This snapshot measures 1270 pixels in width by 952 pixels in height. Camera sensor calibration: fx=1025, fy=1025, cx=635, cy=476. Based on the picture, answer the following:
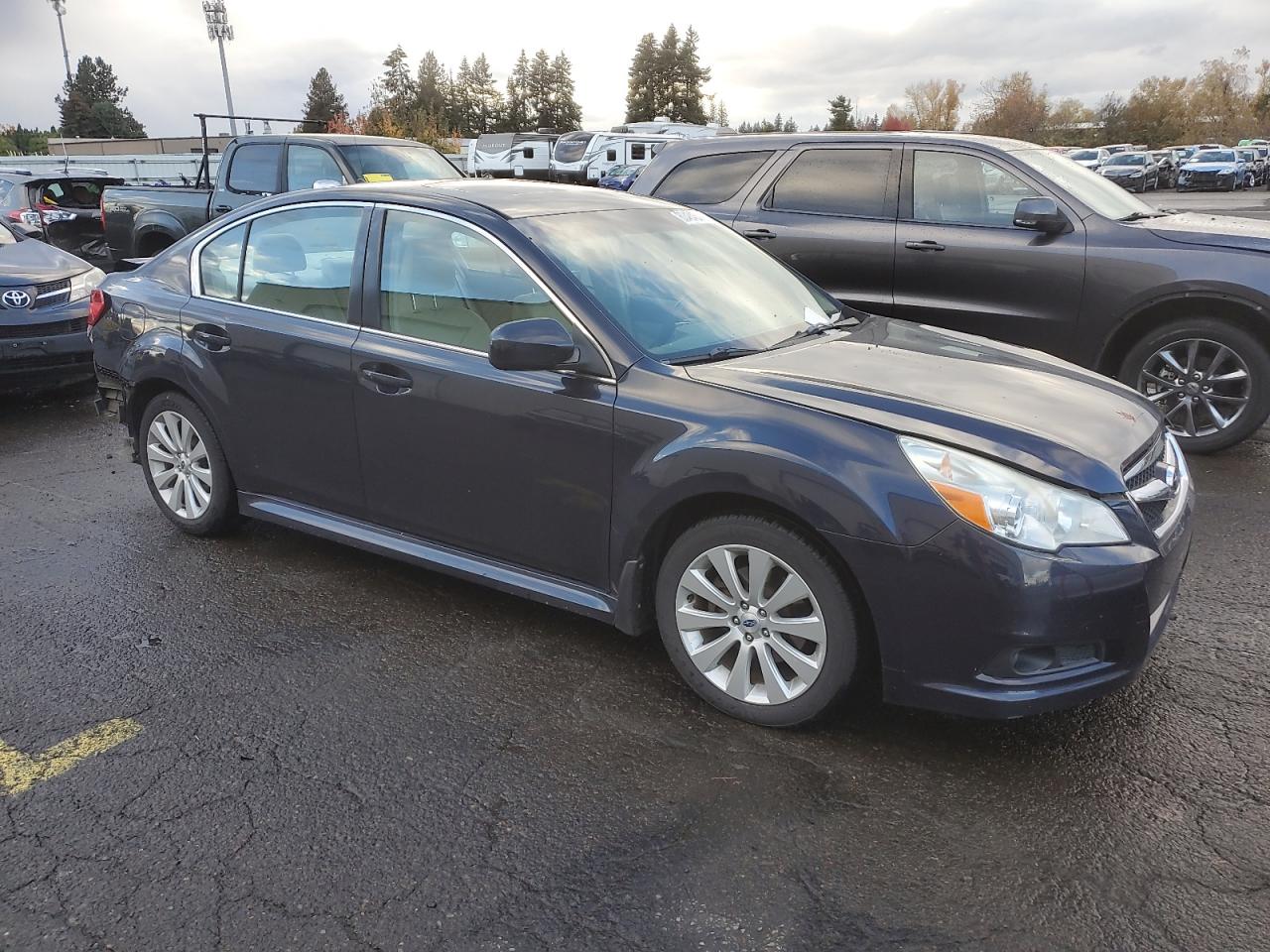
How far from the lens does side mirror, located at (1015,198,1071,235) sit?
19.9 ft

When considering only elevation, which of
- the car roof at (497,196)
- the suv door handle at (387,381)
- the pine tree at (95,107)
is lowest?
the suv door handle at (387,381)

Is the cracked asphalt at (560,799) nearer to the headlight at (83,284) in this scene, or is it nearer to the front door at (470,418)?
the front door at (470,418)

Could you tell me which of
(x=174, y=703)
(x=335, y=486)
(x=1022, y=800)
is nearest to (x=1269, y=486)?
(x=1022, y=800)

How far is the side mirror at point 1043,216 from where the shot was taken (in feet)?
19.9

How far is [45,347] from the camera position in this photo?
7.52 m

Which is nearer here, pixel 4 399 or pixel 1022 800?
pixel 1022 800

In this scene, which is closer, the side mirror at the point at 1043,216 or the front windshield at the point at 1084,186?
the side mirror at the point at 1043,216

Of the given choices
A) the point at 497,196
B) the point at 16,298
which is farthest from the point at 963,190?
the point at 16,298

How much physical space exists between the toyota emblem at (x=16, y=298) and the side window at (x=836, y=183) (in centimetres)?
546

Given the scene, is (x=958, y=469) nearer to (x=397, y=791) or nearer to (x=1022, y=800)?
(x=1022, y=800)

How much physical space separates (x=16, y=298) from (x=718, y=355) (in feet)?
20.6

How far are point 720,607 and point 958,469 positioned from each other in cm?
84

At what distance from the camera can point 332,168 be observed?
10.8m

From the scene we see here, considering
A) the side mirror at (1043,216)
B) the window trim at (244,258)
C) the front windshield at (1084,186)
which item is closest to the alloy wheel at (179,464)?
the window trim at (244,258)
